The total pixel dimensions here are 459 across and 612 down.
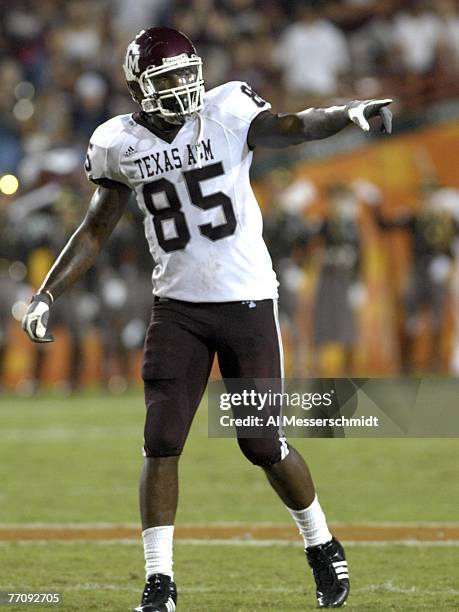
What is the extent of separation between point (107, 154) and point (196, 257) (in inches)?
16.3

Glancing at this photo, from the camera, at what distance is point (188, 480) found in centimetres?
667

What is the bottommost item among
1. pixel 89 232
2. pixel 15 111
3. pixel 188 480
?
pixel 188 480

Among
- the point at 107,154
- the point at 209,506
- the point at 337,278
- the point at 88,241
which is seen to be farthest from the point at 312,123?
the point at 337,278

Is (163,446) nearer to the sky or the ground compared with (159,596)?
nearer to the sky

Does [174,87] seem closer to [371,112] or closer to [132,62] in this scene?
[132,62]

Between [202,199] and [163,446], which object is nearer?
[163,446]

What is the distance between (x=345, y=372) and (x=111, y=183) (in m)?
6.96

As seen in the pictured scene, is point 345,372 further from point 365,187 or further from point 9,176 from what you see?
point 9,176

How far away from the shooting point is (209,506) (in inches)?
232

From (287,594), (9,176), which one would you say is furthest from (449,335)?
(287,594)

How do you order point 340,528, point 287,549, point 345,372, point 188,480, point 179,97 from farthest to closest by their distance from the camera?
point 345,372 → point 188,480 → point 340,528 → point 287,549 → point 179,97

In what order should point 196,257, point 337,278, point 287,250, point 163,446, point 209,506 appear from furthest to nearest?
point 287,250, point 337,278, point 209,506, point 196,257, point 163,446

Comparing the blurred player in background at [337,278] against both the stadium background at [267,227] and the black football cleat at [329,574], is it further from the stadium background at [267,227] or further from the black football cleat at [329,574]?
the black football cleat at [329,574]

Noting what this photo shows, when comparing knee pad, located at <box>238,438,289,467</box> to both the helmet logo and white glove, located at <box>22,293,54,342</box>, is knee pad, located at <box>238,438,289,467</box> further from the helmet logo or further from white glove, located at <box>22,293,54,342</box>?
the helmet logo
